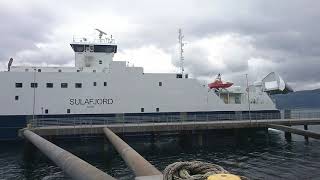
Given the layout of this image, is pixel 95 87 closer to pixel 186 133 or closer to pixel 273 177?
pixel 186 133

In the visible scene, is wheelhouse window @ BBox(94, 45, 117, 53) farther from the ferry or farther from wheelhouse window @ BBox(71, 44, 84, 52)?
wheelhouse window @ BBox(71, 44, 84, 52)

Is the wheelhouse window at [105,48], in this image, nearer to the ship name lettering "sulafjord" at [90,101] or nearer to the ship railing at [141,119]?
the ship name lettering "sulafjord" at [90,101]

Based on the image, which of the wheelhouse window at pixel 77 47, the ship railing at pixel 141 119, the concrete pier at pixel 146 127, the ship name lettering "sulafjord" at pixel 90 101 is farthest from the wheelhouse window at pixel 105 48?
the concrete pier at pixel 146 127

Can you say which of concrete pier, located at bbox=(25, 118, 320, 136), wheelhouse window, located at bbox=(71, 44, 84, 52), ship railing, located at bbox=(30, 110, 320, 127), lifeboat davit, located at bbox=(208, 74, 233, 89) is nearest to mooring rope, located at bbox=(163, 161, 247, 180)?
concrete pier, located at bbox=(25, 118, 320, 136)

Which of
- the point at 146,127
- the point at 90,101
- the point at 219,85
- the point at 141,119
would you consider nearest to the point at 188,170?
the point at 146,127

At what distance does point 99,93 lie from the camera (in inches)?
1014

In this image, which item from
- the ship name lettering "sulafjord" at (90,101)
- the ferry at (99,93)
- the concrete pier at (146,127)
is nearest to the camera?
the concrete pier at (146,127)

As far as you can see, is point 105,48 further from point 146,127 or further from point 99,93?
point 146,127

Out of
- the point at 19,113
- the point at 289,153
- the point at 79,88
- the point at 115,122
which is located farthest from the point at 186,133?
the point at 19,113

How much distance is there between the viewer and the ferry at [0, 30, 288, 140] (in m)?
24.0

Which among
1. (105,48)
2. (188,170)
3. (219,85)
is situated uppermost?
(105,48)

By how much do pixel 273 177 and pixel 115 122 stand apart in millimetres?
14767

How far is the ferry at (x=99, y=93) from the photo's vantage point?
78.9 ft

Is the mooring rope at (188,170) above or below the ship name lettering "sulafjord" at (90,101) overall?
below
